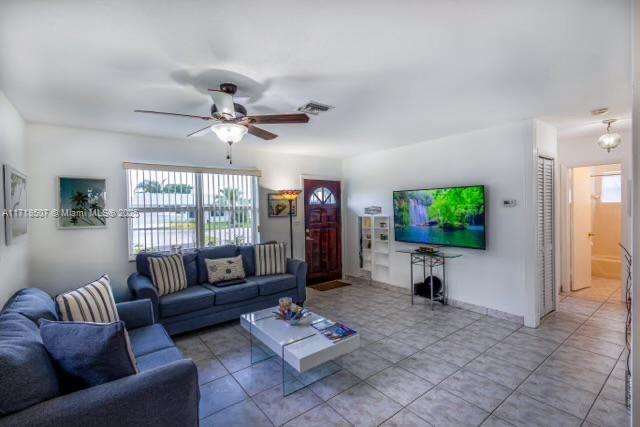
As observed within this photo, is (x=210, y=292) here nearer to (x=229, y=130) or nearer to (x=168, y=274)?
(x=168, y=274)

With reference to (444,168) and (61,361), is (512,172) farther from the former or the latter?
(61,361)

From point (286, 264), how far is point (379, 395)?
2482 mm

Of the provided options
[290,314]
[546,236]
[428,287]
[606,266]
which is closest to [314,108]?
[290,314]

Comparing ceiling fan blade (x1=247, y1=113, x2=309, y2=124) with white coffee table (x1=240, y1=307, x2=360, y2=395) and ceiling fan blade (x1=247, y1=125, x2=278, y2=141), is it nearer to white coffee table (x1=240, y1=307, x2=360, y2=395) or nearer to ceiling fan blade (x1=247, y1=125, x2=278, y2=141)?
ceiling fan blade (x1=247, y1=125, x2=278, y2=141)

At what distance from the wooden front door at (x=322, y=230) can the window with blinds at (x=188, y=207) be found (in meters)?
1.09

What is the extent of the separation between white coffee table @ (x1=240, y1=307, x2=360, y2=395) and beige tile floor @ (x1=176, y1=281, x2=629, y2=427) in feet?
0.94

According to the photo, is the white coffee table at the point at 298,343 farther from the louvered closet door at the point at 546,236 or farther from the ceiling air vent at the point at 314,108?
the louvered closet door at the point at 546,236

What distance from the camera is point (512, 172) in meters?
3.68

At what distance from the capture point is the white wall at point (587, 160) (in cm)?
412

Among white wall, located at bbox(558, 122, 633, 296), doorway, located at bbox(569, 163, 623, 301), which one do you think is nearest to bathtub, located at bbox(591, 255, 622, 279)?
doorway, located at bbox(569, 163, 623, 301)

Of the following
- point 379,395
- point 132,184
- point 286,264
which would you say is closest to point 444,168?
point 286,264

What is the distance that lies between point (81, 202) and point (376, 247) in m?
4.38

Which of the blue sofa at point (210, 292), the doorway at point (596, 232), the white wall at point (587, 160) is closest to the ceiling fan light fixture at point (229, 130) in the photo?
the blue sofa at point (210, 292)

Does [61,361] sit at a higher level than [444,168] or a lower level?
lower
